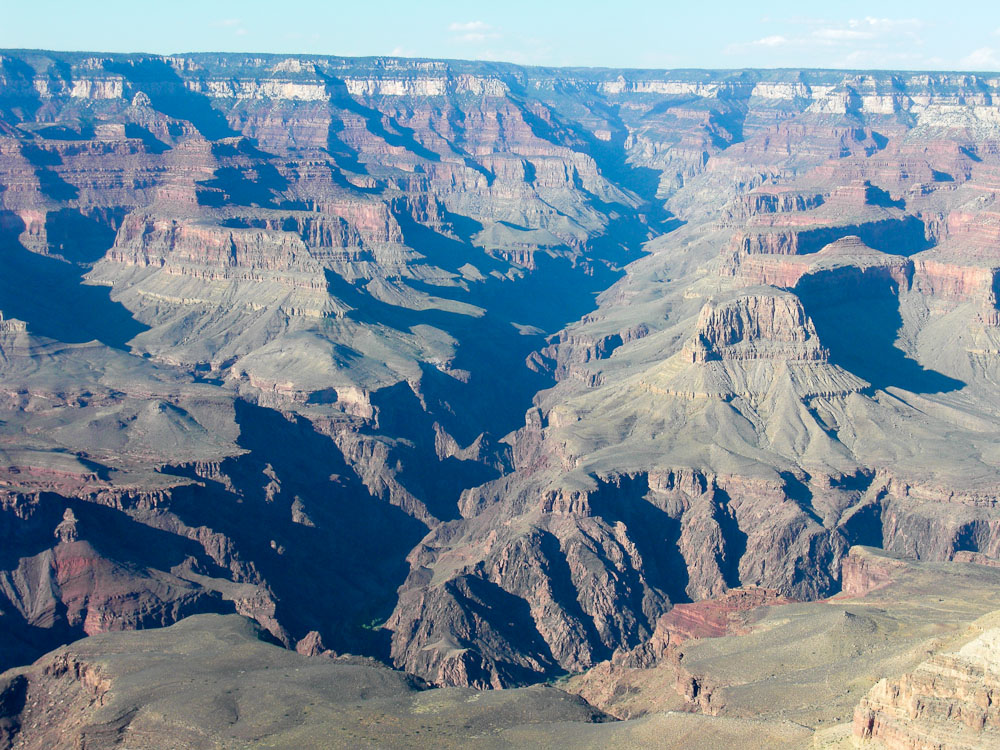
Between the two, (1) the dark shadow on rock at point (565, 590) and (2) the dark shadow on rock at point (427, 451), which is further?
(2) the dark shadow on rock at point (427, 451)

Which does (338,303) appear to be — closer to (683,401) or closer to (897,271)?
(683,401)

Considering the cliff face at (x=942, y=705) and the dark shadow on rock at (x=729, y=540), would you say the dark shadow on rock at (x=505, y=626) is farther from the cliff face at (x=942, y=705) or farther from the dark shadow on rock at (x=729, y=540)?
the cliff face at (x=942, y=705)

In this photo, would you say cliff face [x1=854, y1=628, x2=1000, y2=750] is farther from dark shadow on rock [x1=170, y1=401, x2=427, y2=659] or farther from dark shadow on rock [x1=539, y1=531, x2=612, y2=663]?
dark shadow on rock [x1=170, y1=401, x2=427, y2=659]

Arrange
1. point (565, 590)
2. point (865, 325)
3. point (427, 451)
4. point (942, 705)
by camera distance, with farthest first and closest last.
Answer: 1. point (865, 325)
2. point (427, 451)
3. point (565, 590)
4. point (942, 705)

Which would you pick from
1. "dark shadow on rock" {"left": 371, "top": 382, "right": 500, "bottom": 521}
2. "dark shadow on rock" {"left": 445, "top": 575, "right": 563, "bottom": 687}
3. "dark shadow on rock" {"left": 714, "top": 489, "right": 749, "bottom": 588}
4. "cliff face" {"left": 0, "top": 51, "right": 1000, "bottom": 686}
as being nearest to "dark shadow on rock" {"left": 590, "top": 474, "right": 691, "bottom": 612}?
"cliff face" {"left": 0, "top": 51, "right": 1000, "bottom": 686}

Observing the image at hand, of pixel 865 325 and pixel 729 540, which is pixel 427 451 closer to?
pixel 729 540

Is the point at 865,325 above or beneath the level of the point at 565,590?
above

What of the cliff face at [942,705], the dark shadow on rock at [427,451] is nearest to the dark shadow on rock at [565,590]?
→ the dark shadow on rock at [427,451]

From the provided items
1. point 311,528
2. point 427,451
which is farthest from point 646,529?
point 427,451

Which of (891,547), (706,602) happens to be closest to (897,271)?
(891,547)
